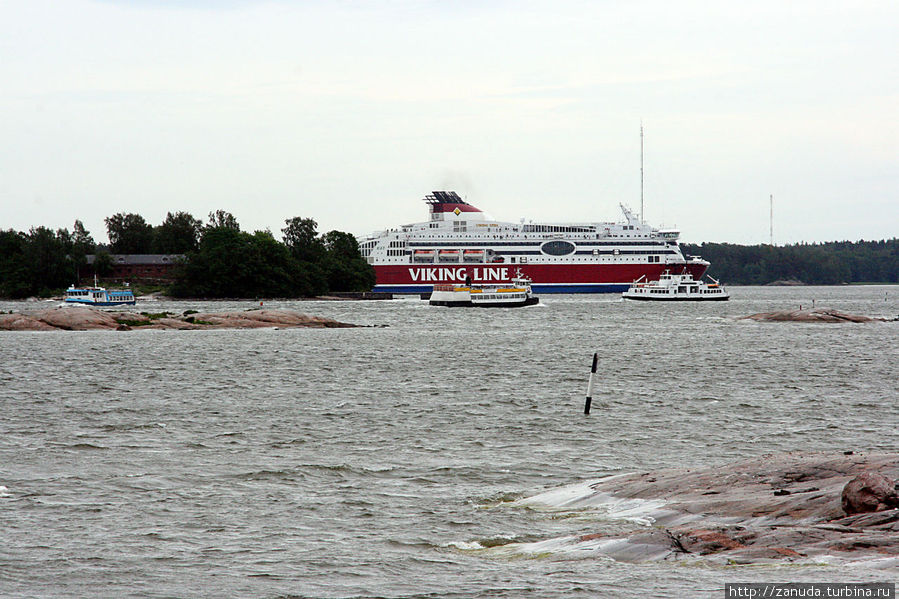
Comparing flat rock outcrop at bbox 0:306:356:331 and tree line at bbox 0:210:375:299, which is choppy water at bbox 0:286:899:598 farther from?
tree line at bbox 0:210:375:299

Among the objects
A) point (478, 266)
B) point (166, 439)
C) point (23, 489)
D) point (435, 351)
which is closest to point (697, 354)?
point (435, 351)

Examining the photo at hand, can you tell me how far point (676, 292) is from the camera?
366 ft

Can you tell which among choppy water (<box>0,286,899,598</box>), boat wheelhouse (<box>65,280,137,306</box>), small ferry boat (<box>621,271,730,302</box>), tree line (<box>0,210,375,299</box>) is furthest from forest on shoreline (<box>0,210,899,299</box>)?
choppy water (<box>0,286,899,598</box>)

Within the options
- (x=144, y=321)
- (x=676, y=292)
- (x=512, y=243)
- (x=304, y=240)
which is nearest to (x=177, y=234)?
(x=304, y=240)

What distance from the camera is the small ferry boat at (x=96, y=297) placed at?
99.6 metres

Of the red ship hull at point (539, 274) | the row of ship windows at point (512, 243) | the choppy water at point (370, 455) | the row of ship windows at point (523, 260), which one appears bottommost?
the choppy water at point (370, 455)

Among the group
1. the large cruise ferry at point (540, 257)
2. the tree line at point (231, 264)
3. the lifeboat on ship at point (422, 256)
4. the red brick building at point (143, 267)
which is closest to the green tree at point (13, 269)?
the tree line at point (231, 264)

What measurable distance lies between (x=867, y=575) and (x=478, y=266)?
123796 mm

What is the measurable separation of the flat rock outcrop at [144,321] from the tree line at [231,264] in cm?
4462

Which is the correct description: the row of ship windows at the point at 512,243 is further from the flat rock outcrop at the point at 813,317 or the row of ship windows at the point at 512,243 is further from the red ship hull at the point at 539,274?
the flat rock outcrop at the point at 813,317

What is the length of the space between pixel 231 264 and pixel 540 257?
41.3 meters

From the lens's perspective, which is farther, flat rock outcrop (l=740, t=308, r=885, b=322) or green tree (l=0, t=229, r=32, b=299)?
green tree (l=0, t=229, r=32, b=299)

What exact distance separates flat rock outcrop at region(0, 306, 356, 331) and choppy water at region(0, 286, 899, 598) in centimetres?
1771

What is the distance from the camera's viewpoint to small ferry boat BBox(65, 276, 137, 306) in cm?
9956
